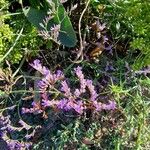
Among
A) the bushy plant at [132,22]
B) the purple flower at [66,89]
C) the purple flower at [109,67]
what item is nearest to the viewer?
the purple flower at [66,89]

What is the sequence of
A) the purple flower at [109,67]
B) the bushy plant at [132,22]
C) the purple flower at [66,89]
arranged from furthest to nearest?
→ the purple flower at [109,67], the bushy plant at [132,22], the purple flower at [66,89]

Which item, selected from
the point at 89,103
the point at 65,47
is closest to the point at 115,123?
the point at 89,103

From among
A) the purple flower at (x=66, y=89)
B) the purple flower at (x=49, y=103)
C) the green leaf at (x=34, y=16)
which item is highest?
the green leaf at (x=34, y=16)

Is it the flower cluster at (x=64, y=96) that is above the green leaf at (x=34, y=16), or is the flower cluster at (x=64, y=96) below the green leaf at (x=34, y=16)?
below

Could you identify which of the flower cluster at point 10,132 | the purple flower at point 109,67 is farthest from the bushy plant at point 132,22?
the flower cluster at point 10,132

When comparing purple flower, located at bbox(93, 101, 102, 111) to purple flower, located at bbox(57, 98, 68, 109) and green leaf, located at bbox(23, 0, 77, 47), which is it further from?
green leaf, located at bbox(23, 0, 77, 47)

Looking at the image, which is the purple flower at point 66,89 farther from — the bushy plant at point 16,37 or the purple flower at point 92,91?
the bushy plant at point 16,37

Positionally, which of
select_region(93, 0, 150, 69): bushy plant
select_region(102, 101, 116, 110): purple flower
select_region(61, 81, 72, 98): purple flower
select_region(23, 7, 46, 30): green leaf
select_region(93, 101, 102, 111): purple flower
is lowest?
select_region(102, 101, 116, 110): purple flower

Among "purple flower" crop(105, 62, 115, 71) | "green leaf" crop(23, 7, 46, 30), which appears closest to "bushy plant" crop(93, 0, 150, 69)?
"purple flower" crop(105, 62, 115, 71)

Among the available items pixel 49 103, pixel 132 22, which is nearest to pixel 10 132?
pixel 49 103
